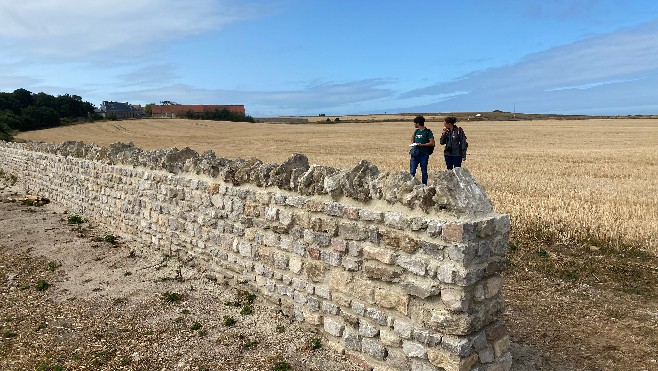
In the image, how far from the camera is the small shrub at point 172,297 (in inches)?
247

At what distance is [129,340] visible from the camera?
208 inches

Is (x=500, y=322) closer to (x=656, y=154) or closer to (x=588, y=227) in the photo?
(x=588, y=227)

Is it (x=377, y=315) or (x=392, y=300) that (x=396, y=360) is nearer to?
(x=377, y=315)

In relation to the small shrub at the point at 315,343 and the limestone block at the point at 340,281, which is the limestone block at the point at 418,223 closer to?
the limestone block at the point at 340,281

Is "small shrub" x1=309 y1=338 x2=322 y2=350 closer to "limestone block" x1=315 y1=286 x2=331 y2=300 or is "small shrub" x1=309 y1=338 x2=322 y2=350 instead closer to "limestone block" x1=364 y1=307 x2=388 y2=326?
"limestone block" x1=315 y1=286 x2=331 y2=300

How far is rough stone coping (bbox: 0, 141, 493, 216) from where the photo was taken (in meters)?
4.05

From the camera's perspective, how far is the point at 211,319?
18.7 feet

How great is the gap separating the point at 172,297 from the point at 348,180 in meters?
3.20

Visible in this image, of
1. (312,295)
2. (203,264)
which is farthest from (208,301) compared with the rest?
(312,295)

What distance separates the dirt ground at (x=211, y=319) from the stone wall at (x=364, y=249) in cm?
43

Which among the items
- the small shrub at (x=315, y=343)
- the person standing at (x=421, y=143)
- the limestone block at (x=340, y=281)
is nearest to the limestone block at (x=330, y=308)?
the limestone block at (x=340, y=281)

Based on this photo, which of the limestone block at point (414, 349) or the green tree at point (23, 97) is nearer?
Result: the limestone block at point (414, 349)

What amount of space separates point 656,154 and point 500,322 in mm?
25040

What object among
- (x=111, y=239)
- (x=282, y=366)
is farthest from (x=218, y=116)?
(x=282, y=366)
